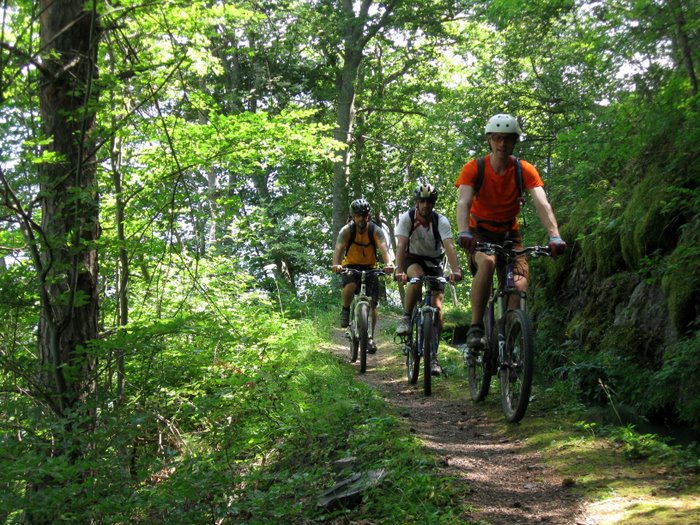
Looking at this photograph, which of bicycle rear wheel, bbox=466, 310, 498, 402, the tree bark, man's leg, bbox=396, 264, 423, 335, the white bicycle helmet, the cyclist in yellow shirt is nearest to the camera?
the white bicycle helmet

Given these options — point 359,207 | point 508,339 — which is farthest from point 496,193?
point 359,207

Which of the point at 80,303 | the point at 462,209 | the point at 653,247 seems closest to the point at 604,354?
the point at 653,247

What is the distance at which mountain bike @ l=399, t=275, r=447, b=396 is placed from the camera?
6863 mm

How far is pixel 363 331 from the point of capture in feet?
28.8

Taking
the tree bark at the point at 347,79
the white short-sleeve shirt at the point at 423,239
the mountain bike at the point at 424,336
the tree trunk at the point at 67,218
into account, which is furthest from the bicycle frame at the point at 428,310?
the tree bark at the point at 347,79

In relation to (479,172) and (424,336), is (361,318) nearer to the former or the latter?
(424,336)

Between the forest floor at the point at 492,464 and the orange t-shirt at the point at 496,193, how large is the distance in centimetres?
174

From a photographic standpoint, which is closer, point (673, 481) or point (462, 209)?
point (673, 481)

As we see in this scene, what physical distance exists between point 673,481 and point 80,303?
4287 mm

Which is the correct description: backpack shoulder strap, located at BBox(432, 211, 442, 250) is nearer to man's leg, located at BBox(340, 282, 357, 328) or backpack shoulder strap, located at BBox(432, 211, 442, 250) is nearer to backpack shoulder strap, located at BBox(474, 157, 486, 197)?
backpack shoulder strap, located at BBox(474, 157, 486, 197)

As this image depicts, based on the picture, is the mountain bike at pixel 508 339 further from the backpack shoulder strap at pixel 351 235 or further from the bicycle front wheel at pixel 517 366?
the backpack shoulder strap at pixel 351 235

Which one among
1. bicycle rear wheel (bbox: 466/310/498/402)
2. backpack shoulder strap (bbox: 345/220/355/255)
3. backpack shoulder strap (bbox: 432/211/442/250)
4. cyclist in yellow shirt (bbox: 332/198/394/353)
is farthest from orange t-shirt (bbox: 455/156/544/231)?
backpack shoulder strap (bbox: 345/220/355/255)

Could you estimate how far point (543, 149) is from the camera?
46.7 ft

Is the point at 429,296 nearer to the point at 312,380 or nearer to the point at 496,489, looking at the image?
the point at 312,380
